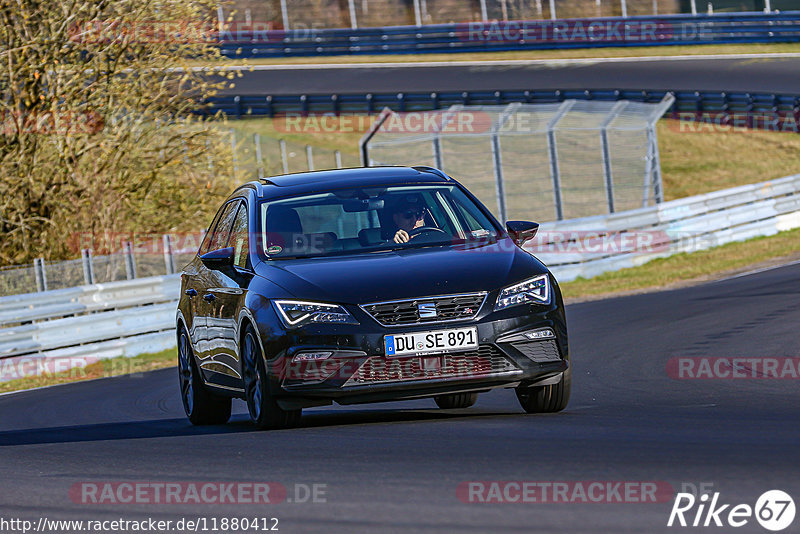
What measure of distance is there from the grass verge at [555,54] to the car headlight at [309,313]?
123 ft

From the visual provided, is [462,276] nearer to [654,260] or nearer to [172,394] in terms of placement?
[172,394]

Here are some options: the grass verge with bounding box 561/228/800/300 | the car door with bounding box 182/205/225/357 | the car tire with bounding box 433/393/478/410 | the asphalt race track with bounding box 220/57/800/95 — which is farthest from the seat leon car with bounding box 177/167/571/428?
the asphalt race track with bounding box 220/57/800/95

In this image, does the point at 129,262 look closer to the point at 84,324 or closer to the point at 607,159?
the point at 84,324

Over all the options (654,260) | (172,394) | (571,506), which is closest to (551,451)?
(571,506)

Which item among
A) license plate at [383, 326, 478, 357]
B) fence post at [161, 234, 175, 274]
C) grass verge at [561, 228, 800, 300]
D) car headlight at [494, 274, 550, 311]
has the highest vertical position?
car headlight at [494, 274, 550, 311]

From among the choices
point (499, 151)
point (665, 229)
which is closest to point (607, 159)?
point (665, 229)

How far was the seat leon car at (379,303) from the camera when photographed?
8.06 m

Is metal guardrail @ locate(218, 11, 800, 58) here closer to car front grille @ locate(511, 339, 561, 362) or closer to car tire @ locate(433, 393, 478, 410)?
car tire @ locate(433, 393, 478, 410)

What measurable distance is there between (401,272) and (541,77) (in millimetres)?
37291

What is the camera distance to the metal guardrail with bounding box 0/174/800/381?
1691cm

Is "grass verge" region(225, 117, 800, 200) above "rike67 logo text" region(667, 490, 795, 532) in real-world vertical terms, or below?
below

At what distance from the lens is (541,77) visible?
44844mm

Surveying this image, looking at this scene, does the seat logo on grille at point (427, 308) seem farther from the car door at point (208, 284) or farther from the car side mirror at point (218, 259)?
the car door at point (208, 284)

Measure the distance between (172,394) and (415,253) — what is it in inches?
210
